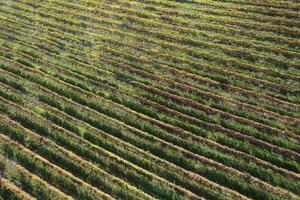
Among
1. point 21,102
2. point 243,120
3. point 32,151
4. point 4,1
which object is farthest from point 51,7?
point 243,120

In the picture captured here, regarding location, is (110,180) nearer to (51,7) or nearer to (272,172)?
(272,172)

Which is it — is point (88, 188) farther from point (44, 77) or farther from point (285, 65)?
point (285, 65)

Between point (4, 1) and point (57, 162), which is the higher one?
point (4, 1)

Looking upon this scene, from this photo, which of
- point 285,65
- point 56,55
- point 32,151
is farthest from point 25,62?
point 285,65

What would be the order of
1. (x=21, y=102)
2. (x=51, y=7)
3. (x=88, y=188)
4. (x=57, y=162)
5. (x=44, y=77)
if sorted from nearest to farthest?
(x=88, y=188)
(x=57, y=162)
(x=21, y=102)
(x=44, y=77)
(x=51, y=7)

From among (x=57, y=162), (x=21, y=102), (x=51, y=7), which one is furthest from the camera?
(x=51, y=7)

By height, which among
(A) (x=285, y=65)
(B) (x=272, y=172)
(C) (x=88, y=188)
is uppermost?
(A) (x=285, y=65)

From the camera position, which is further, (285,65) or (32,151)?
(285,65)
